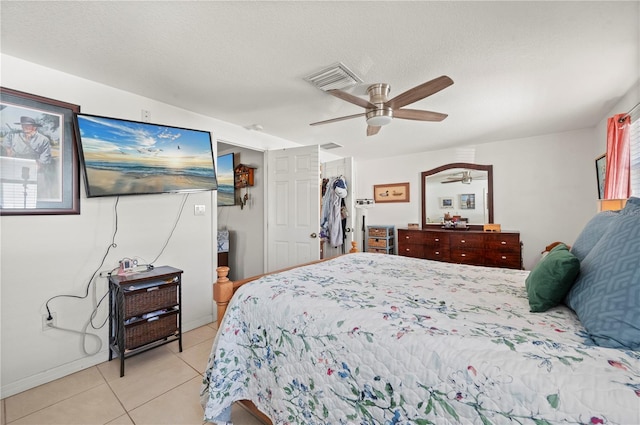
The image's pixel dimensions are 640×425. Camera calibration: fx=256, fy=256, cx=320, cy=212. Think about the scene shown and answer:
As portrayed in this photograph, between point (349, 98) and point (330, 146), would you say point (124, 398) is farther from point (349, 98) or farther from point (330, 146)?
point (330, 146)

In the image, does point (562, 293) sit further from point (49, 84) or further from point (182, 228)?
point (49, 84)

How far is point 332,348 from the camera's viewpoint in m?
1.09

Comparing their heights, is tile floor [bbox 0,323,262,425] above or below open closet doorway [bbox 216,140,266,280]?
below

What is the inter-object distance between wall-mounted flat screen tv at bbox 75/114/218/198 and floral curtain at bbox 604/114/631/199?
13.2 feet

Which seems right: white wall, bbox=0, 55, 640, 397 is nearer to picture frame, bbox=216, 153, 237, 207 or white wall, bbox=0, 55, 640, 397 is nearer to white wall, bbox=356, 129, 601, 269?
white wall, bbox=356, 129, 601, 269

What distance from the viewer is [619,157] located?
243cm

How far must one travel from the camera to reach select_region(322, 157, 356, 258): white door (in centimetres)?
380

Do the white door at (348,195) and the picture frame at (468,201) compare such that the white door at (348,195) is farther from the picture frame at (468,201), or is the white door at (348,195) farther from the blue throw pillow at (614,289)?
the blue throw pillow at (614,289)

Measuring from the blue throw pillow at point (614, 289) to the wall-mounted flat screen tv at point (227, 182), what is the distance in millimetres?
4128

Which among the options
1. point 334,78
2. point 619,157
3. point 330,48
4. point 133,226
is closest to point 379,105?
point 334,78

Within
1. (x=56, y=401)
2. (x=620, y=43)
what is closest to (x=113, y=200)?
(x=56, y=401)

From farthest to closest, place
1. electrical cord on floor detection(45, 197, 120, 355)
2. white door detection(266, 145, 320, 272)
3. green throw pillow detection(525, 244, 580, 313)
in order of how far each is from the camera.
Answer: white door detection(266, 145, 320, 272) → electrical cord on floor detection(45, 197, 120, 355) → green throw pillow detection(525, 244, 580, 313)

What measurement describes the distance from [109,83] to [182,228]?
4.71 feet


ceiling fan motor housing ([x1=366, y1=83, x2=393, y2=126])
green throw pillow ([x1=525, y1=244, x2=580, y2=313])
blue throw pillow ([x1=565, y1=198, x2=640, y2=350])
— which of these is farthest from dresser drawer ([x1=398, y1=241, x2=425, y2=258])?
blue throw pillow ([x1=565, y1=198, x2=640, y2=350])
